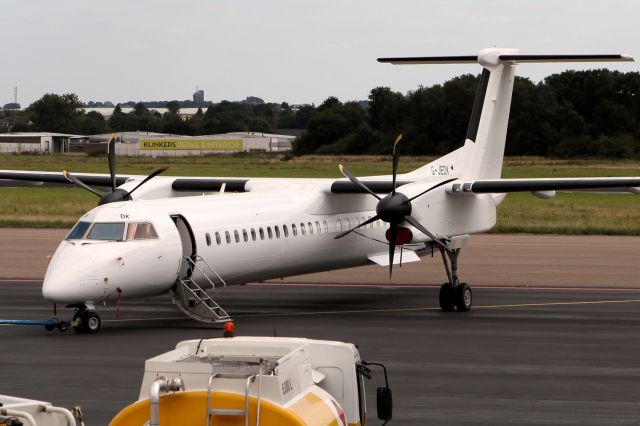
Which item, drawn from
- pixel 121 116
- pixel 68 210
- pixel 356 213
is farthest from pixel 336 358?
pixel 121 116

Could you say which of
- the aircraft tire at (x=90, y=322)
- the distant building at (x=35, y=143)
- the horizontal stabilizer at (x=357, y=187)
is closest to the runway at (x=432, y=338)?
the aircraft tire at (x=90, y=322)

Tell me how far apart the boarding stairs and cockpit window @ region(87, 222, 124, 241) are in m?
1.37

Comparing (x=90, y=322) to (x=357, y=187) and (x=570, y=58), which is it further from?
(x=570, y=58)

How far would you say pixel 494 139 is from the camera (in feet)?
88.9

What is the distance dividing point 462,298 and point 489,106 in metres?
5.64

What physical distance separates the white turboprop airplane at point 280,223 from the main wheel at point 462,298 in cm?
3

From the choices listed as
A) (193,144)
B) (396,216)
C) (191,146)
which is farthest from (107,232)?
(191,146)

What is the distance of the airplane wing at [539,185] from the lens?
23.9 m

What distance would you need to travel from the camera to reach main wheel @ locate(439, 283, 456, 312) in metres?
23.3

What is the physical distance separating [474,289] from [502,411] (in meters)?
13.9

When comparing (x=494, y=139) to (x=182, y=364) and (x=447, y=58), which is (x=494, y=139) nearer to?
(x=447, y=58)

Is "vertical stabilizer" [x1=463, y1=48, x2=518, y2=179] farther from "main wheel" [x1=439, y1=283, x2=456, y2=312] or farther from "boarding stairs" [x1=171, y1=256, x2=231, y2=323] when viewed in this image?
"boarding stairs" [x1=171, y1=256, x2=231, y2=323]

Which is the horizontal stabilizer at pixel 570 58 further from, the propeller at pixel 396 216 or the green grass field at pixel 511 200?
the green grass field at pixel 511 200

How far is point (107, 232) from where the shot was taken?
19.6 metres
